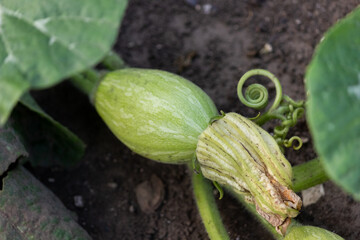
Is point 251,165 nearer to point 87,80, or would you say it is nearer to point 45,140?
point 87,80

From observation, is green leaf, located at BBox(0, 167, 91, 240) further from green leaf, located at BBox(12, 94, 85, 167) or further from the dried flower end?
the dried flower end

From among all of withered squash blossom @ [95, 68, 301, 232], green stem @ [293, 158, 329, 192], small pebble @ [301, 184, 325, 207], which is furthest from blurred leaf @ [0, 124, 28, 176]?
small pebble @ [301, 184, 325, 207]

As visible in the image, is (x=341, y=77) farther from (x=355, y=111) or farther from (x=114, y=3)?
(x=114, y=3)

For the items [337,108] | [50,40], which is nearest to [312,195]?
[337,108]

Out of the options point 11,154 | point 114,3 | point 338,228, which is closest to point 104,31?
point 114,3

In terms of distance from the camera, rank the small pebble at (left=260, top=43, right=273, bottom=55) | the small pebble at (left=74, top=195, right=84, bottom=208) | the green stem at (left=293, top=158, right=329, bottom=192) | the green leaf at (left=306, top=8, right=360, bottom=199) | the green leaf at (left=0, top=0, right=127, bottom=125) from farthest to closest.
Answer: the small pebble at (left=260, top=43, right=273, bottom=55)
the small pebble at (left=74, top=195, right=84, bottom=208)
the green stem at (left=293, top=158, right=329, bottom=192)
the green leaf at (left=0, top=0, right=127, bottom=125)
the green leaf at (left=306, top=8, right=360, bottom=199)

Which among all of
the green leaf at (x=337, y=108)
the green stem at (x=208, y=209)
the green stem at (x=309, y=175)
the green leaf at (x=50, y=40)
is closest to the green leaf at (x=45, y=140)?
the green stem at (x=208, y=209)
